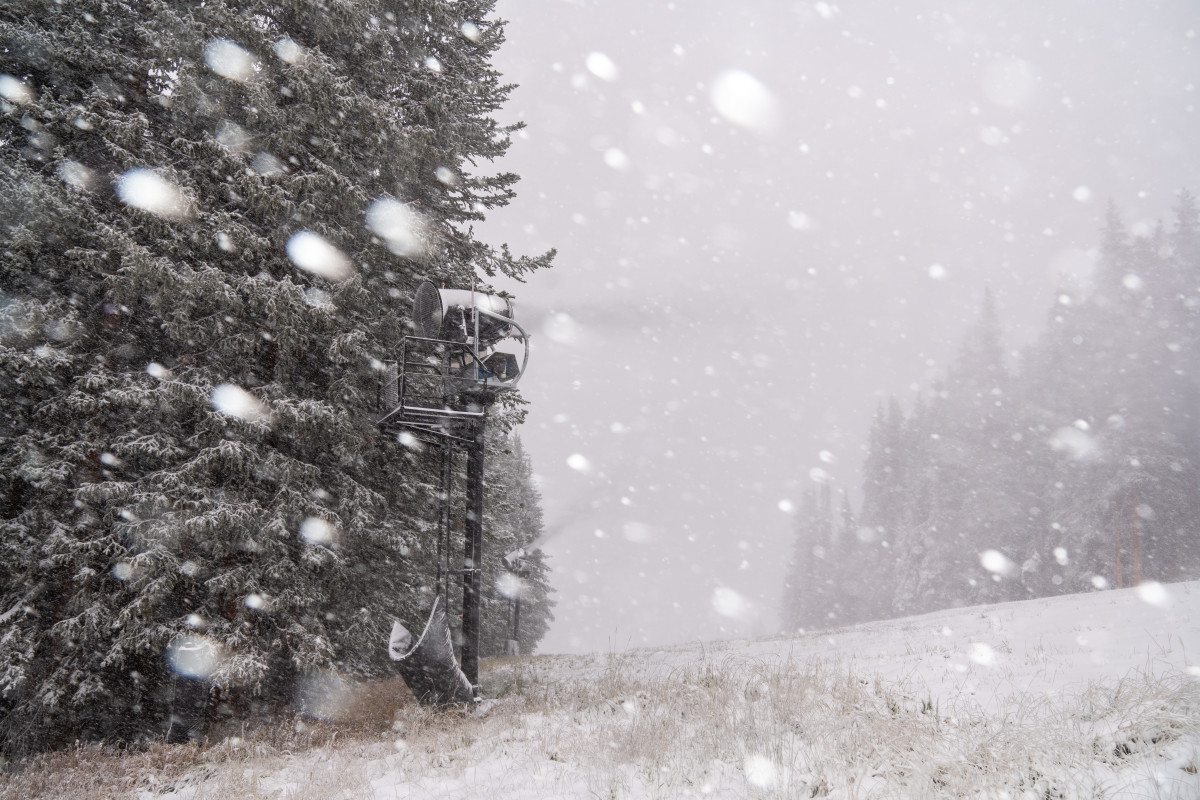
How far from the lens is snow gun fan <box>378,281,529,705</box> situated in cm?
885

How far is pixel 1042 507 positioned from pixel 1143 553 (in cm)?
694

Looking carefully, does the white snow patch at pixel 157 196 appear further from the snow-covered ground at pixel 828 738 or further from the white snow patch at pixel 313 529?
the snow-covered ground at pixel 828 738

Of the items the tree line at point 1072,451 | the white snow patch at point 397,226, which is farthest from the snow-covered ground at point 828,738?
the tree line at point 1072,451

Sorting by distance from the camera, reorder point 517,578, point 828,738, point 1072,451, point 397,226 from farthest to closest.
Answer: point 1072,451 < point 517,578 < point 397,226 < point 828,738

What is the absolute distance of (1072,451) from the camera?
33.1 metres

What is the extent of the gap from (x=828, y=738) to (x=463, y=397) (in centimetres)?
644

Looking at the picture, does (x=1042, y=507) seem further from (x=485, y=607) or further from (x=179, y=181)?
(x=179, y=181)

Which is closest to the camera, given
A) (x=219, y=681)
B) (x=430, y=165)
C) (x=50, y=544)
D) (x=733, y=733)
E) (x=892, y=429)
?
(x=733, y=733)

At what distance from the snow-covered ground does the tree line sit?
1037 inches

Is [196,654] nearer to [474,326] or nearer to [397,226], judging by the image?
[474,326]

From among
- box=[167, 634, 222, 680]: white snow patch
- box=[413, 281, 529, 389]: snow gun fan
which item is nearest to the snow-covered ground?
box=[167, 634, 222, 680]: white snow patch

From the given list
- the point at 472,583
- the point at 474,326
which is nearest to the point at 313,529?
the point at 472,583

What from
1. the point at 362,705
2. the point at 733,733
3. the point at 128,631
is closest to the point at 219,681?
the point at 128,631

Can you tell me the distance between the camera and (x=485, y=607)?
2273 cm
